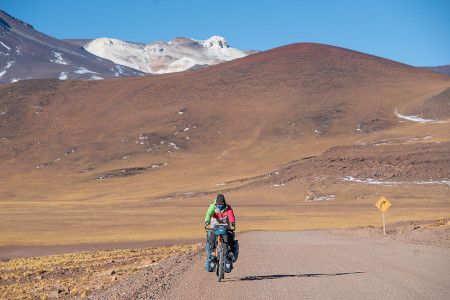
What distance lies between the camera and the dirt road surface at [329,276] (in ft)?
34.0

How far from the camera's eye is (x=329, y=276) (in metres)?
12.5

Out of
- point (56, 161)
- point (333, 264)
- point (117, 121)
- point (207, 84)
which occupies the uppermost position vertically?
point (207, 84)

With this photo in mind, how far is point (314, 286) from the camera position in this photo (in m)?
11.1

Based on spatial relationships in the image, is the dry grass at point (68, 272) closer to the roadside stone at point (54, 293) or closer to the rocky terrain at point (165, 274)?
the roadside stone at point (54, 293)

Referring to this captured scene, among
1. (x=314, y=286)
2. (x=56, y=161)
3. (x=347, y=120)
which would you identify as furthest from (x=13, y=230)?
(x=347, y=120)

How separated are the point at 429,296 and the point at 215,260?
477 centimetres

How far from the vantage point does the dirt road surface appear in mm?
10359

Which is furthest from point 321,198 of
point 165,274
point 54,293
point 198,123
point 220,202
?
point 198,123

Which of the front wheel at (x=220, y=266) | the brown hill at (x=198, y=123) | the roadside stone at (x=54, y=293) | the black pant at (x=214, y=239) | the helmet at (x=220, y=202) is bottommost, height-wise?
the roadside stone at (x=54, y=293)

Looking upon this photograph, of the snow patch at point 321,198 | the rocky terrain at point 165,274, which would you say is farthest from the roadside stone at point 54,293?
the snow patch at point 321,198

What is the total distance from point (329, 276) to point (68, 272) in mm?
11294

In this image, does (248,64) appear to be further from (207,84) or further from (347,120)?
(347,120)

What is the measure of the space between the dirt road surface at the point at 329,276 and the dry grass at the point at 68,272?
3.20m

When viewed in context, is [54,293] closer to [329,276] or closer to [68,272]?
[68,272]
